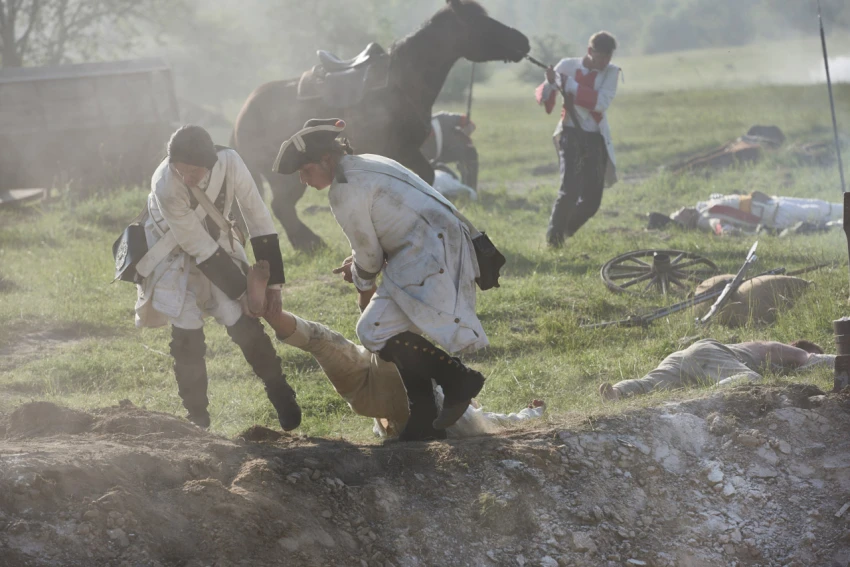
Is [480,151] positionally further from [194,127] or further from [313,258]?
[194,127]

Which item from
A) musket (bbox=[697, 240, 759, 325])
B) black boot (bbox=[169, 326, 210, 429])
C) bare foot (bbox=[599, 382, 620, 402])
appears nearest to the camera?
black boot (bbox=[169, 326, 210, 429])

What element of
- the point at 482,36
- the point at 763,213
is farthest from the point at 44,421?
the point at 763,213

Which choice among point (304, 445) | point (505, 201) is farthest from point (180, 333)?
point (505, 201)

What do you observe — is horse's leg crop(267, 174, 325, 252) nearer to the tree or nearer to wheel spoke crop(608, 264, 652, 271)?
wheel spoke crop(608, 264, 652, 271)

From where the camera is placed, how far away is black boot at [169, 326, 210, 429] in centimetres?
495

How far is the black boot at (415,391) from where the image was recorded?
4523 mm

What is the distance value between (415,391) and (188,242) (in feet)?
4.29

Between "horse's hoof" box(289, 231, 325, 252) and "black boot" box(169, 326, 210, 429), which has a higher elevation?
"black boot" box(169, 326, 210, 429)

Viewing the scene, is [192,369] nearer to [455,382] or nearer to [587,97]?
[455,382]

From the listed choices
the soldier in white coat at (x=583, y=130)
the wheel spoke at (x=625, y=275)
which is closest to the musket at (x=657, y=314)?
the wheel spoke at (x=625, y=275)

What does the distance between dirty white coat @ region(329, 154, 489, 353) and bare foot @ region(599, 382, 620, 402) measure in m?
1.18

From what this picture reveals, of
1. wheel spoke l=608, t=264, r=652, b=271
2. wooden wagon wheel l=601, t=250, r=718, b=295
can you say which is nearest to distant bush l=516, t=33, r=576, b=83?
wooden wagon wheel l=601, t=250, r=718, b=295

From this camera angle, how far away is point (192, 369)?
5055mm

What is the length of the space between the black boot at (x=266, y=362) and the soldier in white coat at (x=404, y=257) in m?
0.65
